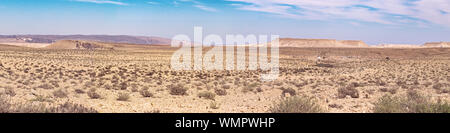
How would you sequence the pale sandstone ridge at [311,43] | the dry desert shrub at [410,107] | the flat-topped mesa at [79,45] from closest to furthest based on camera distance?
the dry desert shrub at [410,107] < the flat-topped mesa at [79,45] < the pale sandstone ridge at [311,43]

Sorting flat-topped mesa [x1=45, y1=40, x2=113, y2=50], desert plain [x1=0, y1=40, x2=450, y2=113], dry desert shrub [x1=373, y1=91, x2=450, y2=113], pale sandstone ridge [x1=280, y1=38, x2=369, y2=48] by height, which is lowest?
desert plain [x1=0, y1=40, x2=450, y2=113]

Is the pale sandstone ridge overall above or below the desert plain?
above

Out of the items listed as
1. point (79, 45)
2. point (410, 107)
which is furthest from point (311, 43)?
point (410, 107)

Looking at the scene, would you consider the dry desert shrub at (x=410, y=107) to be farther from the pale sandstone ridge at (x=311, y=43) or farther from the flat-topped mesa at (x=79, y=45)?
the pale sandstone ridge at (x=311, y=43)

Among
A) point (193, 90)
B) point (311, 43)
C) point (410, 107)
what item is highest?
point (311, 43)

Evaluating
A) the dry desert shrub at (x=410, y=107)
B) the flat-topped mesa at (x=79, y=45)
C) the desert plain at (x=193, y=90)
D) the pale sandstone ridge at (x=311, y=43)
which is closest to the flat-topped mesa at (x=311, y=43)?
the pale sandstone ridge at (x=311, y=43)

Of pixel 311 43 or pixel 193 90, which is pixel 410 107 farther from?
pixel 311 43

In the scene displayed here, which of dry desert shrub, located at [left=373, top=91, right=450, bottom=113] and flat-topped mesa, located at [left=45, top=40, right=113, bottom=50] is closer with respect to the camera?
dry desert shrub, located at [left=373, top=91, right=450, bottom=113]

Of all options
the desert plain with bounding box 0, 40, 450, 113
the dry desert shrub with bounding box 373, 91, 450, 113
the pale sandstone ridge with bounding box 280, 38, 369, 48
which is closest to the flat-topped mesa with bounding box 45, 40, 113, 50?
the desert plain with bounding box 0, 40, 450, 113

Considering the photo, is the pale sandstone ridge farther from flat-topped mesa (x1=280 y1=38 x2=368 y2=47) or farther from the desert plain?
the desert plain

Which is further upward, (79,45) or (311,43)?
(311,43)
